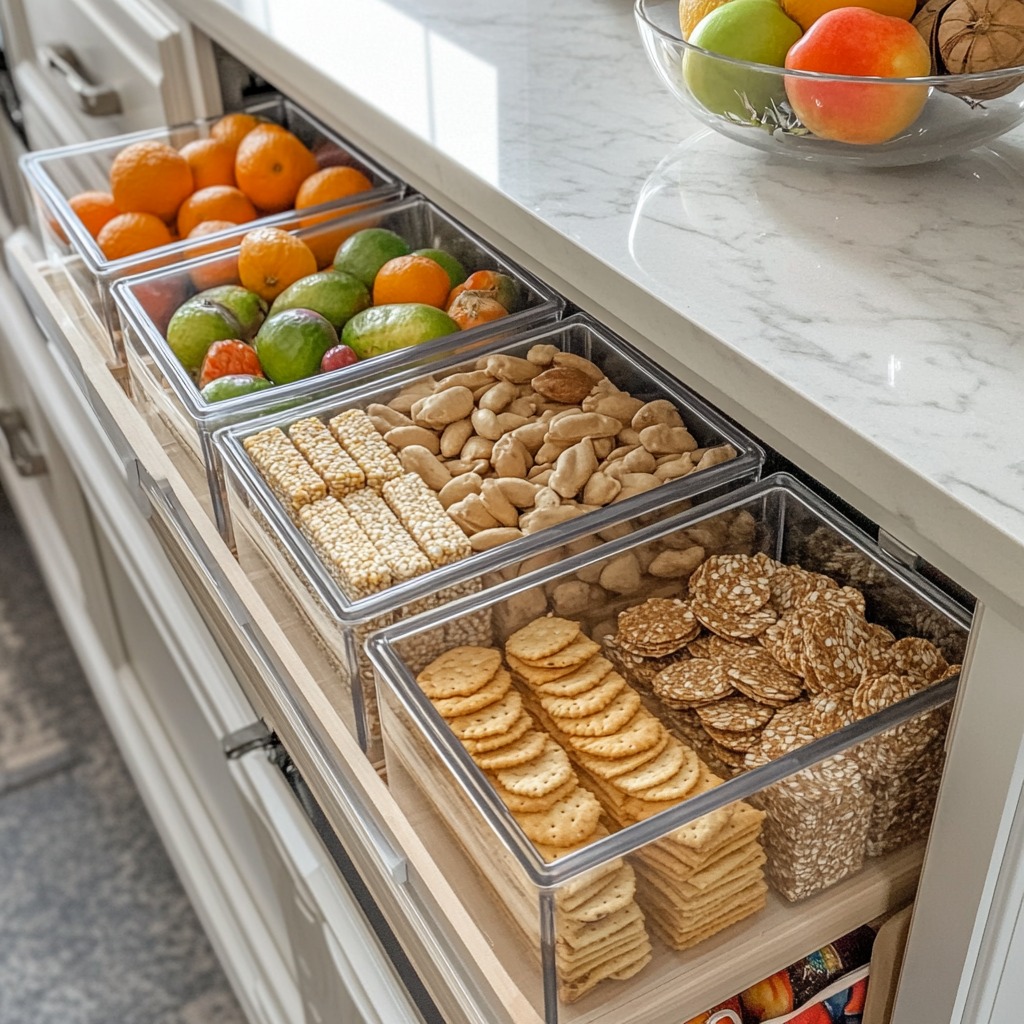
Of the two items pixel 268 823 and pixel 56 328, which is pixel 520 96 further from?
pixel 268 823

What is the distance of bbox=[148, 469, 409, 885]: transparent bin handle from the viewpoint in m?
0.70

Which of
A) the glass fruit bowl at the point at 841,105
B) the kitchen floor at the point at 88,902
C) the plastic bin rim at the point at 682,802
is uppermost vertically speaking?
the glass fruit bowl at the point at 841,105

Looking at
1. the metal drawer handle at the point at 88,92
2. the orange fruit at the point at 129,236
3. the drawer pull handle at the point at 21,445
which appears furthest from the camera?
the drawer pull handle at the point at 21,445

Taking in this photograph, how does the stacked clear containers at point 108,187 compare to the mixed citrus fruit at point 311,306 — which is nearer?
the mixed citrus fruit at point 311,306

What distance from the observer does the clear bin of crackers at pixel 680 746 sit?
23.8 inches

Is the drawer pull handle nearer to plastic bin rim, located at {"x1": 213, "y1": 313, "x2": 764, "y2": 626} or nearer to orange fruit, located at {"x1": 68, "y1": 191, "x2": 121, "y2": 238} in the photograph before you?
orange fruit, located at {"x1": 68, "y1": 191, "x2": 121, "y2": 238}

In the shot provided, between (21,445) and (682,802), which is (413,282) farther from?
(21,445)

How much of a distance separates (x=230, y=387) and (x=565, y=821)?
44cm

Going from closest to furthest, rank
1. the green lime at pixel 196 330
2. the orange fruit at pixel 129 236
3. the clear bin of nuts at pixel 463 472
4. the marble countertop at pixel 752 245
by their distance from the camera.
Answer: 1. the marble countertop at pixel 752 245
2. the clear bin of nuts at pixel 463 472
3. the green lime at pixel 196 330
4. the orange fruit at pixel 129 236

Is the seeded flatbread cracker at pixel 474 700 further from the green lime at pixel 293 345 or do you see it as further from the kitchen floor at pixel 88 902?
the kitchen floor at pixel 88 902

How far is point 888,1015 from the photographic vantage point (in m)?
0.73

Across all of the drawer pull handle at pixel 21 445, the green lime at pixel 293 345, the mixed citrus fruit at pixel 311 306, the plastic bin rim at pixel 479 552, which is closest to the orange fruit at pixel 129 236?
the mixed citrus fruit at pixel 311 306

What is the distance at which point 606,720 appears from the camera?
0.67m

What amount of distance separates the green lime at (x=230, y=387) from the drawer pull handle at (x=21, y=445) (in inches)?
49.1
